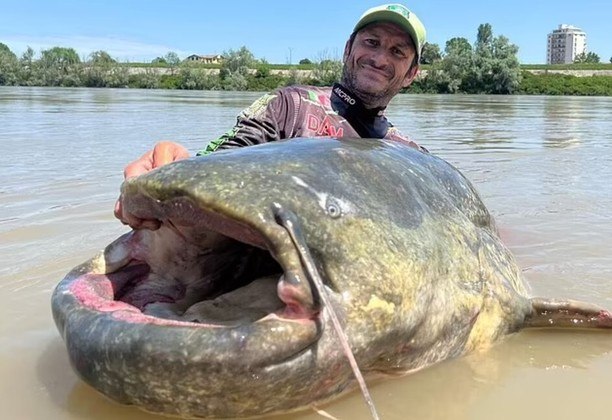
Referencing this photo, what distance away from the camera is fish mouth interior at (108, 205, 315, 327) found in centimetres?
192

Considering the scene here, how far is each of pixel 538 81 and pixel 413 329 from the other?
57916mm

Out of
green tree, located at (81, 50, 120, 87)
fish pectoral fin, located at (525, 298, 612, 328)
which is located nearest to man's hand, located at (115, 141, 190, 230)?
fish pectoral fin, located at (525, 298, 612, 328)

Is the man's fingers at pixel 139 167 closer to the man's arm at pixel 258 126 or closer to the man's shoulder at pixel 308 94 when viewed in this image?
the man's arm at pixel 258 126

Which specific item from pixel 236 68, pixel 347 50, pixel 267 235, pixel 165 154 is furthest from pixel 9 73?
pixel 267 235

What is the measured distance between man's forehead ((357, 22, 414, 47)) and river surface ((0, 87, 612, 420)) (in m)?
1.39

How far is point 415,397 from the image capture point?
6.69 feet

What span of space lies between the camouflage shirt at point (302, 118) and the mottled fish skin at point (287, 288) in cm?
114

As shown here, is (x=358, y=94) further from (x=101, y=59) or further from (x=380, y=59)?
(x=101, y=59)

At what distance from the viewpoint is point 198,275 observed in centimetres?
224

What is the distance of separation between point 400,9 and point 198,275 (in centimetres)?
207

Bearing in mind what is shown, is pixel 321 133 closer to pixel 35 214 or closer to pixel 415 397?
pixel 415 397

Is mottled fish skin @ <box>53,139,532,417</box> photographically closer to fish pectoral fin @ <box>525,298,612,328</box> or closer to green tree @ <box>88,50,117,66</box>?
fish pectoral fin @ <box>525,298,612,328</box>

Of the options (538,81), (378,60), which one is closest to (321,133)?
(378,60)

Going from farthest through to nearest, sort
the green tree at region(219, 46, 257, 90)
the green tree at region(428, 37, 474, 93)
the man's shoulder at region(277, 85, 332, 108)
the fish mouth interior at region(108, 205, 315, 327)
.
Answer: the green tree at region(219, 46, 257, 90), the green tree at region(428, 37, 474, 93), the man's shoulder at region(277, 85, 332, 108), the fish mouth interior at region(108, 205, 315, 327)
